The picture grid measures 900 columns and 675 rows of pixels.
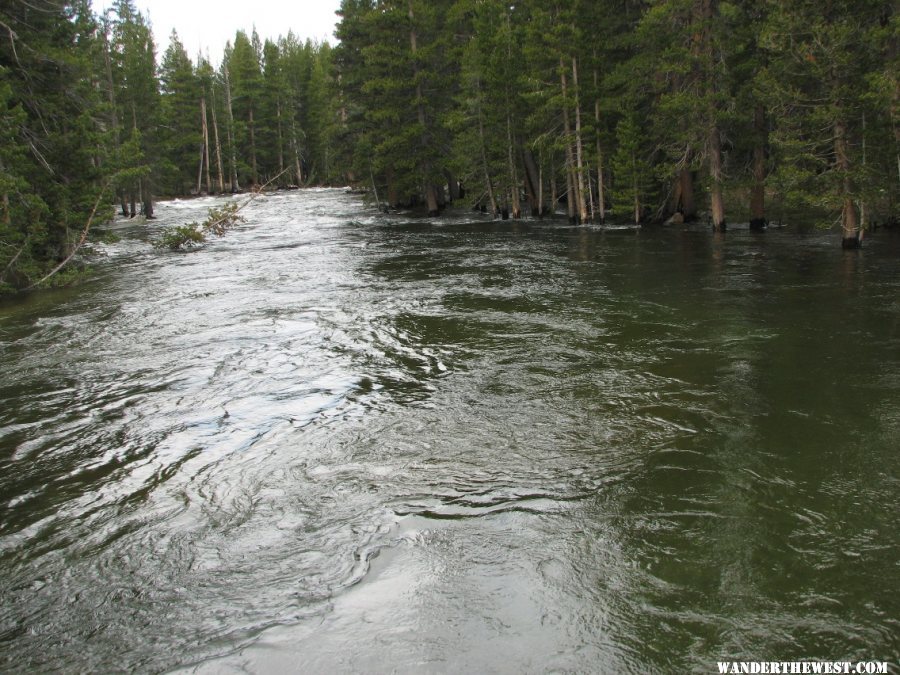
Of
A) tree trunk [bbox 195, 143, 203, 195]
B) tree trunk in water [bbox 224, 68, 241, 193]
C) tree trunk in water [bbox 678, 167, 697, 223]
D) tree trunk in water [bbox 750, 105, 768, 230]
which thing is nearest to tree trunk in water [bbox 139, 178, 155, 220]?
tree trunk [bbox 195, 143, 203, 195]

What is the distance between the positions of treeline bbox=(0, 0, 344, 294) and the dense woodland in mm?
95

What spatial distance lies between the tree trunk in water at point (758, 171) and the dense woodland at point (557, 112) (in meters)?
0.06

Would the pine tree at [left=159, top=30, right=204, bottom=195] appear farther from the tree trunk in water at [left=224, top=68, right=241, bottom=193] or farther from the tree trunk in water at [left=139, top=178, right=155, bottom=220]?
the tree trunk in water at [left=139, top=178, right=155, bottom=220]

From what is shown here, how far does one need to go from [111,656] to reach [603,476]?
11.7ft

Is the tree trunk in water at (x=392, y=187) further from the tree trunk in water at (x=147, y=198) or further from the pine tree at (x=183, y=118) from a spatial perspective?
the pine tree at (x=183, y=118)

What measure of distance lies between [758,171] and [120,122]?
125ft

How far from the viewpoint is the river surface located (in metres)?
3.55

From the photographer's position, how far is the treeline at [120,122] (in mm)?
15805

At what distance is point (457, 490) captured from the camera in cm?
516

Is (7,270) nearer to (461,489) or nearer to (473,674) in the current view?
(461,489)

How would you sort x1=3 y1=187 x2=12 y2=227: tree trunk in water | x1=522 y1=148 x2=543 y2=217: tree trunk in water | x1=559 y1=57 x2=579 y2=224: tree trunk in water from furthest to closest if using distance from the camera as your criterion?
1. x1=522 y1=148 x2=543 y2=217: tree trunk in water
2. x1=559 y1=57 x2=579 y2=224: tree trunk in water
3. x1=3 y1=187 x2=12 y2=227: tree trunk in water

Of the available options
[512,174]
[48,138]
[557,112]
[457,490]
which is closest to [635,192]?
[557,112]

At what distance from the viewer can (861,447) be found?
557 cm

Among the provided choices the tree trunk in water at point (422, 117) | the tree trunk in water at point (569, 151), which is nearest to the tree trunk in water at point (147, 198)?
the tree trunk in water at point (422, 117)
